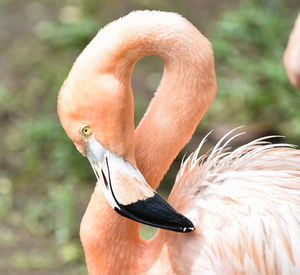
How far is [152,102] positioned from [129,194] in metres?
0.47

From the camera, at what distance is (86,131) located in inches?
90.2

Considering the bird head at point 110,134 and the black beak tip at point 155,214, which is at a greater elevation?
the bird head at point 110,134

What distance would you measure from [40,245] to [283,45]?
2.93m

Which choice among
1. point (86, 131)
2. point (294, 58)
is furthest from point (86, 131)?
point (294, 58)

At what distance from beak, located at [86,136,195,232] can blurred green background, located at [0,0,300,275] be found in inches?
70.7

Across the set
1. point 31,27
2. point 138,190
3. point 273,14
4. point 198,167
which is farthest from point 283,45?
point 138,190

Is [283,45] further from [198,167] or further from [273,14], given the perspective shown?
[198,167]

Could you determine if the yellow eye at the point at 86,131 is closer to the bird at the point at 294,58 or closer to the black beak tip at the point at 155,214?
the black beak tip at the point at 155,214

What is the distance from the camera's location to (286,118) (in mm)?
4965

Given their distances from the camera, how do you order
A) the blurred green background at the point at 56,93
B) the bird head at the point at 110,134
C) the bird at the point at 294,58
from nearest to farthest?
the bird head at the point at 110,134 → the bird at the point at 294,58 → the blurred green background at the point at 56,93

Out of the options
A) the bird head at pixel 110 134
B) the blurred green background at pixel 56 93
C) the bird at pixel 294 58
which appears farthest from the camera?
the blurred green background at pixel 56 93

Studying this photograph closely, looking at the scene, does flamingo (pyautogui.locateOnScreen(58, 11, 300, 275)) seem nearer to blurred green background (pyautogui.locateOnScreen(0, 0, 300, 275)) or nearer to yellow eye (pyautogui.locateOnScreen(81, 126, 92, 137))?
yellow eye (pyautogui.locateOnScreen(81, 126, 92, 137))

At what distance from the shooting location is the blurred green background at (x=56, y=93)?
13.9 feet

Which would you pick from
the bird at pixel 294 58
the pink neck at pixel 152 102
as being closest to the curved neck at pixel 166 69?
the pink neck at pixel 152 102
